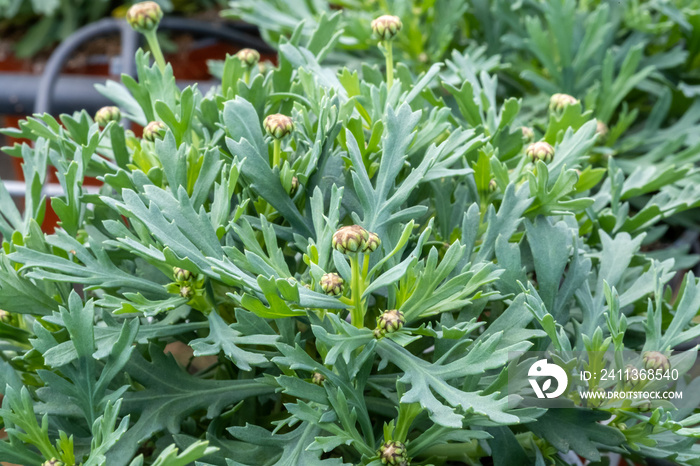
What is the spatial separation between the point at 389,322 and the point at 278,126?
4.9 inches

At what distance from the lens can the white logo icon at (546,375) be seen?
38cm

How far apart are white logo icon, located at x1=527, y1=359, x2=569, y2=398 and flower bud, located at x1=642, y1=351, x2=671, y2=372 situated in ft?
0.15

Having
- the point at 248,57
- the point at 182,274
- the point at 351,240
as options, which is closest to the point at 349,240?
the point at 351,240

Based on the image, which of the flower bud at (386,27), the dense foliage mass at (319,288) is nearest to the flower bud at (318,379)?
the dense foliage mass at (319,288)

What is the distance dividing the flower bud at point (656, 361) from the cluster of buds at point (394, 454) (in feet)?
0.45

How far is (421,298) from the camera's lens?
1.19 feet

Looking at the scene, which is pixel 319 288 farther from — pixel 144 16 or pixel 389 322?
pixel 144 16

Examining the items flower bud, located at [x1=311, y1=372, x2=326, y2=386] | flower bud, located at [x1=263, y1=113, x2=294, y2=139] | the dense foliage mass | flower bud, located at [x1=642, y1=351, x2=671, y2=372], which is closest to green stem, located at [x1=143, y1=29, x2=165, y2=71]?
the dense foliage mass

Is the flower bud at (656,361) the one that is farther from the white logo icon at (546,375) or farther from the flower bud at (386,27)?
the flower bud at (386,27)

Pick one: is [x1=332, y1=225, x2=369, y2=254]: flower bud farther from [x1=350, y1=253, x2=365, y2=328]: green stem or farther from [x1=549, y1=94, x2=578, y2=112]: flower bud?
[x1=549, y1=94, x2=578, y2=112]: flower bud

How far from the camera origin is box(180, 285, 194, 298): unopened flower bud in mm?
382

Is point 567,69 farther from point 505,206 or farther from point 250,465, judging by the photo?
point 250,465

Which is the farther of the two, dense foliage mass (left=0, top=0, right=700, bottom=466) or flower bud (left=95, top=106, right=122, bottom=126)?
flower bud (left=95, top=106, right=122, bottom=126)

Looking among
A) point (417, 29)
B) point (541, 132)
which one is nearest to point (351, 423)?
point (541, 132)
